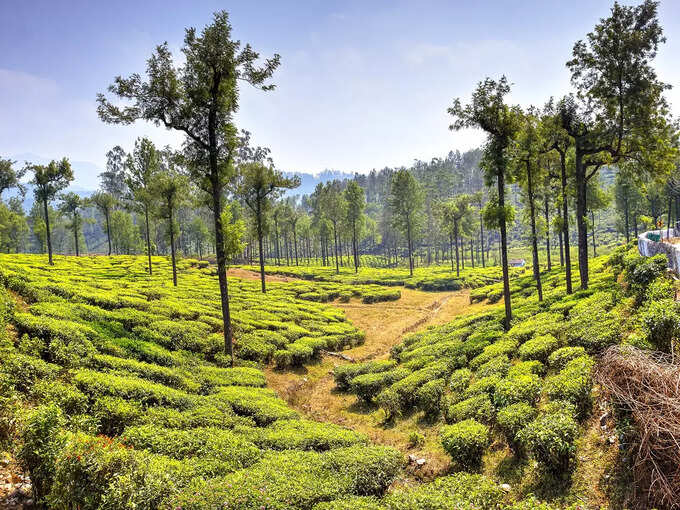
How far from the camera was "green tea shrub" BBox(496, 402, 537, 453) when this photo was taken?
868cm

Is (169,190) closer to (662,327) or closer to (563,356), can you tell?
(563,356)

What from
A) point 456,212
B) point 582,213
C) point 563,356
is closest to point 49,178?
point 563,356

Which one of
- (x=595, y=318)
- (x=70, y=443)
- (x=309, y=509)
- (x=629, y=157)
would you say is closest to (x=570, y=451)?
(x=309, y=509)

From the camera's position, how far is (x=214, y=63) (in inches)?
592

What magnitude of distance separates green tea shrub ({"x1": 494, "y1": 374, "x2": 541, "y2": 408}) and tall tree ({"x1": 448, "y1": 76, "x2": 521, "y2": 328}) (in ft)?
26.2

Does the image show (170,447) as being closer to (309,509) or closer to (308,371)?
(309,509)

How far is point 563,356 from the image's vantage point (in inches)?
447

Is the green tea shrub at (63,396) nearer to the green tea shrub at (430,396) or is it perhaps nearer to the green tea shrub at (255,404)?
the green tea shrub at (255,404)

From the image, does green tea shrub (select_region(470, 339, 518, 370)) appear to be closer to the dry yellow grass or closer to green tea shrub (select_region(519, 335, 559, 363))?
green tea shrub (select_region(519, 335, 559, 363))

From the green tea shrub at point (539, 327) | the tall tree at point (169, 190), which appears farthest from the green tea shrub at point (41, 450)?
the tall tree at point (169, 190)

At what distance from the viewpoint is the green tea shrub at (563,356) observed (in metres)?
11.1

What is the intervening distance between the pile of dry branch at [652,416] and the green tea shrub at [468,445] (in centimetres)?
318

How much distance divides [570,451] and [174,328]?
16.3 m

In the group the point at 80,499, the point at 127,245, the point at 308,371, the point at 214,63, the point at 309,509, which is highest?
the point at 214,63
